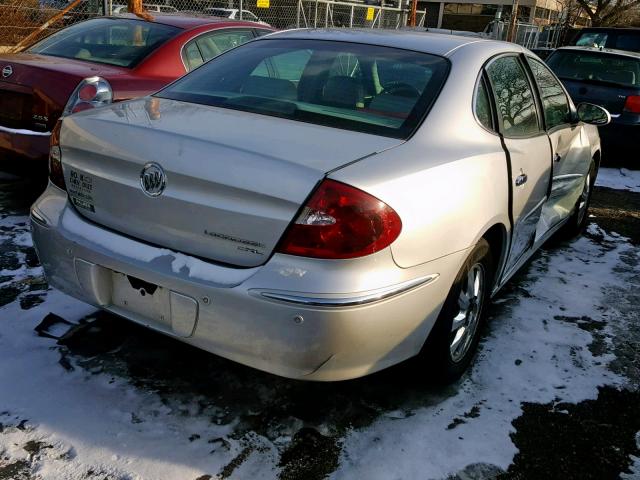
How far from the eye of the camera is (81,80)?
4.45m

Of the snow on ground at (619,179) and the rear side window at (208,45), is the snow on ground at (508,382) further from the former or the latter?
the snow on ground at (619,179)

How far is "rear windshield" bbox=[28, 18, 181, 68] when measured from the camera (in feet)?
16.9

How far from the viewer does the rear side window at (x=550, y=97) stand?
3884 millimetres

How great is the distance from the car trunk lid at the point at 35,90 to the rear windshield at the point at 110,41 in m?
0.43

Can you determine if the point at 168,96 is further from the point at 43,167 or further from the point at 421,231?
the point at 43,167

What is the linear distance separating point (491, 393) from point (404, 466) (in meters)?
0.71

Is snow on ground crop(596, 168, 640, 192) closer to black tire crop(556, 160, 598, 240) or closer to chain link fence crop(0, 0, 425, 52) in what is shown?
black tire crop(556, 160, 598, 240)

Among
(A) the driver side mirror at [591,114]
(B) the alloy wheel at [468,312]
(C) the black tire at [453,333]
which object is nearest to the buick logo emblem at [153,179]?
(C) the black tire at [453,333]

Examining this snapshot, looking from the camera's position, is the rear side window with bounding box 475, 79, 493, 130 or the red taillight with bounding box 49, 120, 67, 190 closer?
the red taillight with bounding box 49, 120, 67, 190

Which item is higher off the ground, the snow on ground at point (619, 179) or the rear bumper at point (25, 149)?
the rear bumper at point (25, 149)

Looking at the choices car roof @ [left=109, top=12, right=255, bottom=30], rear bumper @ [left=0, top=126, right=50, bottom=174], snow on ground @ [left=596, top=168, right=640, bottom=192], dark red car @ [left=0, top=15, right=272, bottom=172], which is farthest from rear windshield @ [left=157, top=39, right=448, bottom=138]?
snow on ground @ [left=596, top=168, right=640, bottom=192]

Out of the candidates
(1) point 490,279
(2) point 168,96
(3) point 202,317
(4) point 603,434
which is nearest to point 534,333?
(1) point 490,279

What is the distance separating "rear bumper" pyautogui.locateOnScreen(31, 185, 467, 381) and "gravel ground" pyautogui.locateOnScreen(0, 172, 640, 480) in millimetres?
342

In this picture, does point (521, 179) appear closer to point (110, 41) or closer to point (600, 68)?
point (110, 41)
